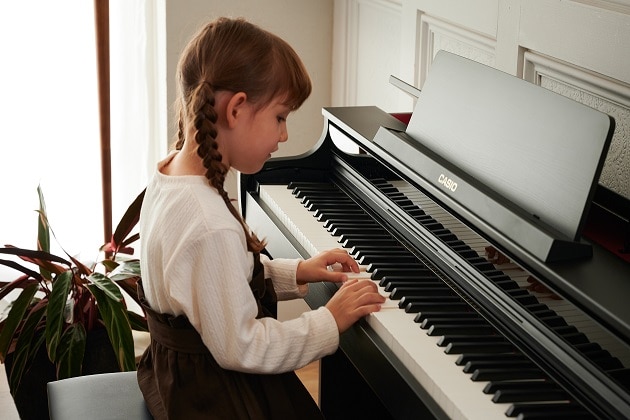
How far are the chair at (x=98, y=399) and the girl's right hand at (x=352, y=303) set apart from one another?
1.46ft

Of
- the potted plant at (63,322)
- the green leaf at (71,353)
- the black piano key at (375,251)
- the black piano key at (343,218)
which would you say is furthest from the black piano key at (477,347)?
the green leaf at (71,353)

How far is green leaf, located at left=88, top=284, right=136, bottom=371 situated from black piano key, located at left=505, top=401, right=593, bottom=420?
1.49m

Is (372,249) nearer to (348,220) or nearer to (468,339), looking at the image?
(348,220)

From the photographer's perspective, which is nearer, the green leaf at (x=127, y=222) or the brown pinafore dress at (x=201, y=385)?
the brown pinafore dress at (x=201, y=385)

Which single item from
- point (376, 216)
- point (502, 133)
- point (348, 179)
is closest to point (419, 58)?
point (348, 179)

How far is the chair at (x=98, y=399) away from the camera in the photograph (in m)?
1.98

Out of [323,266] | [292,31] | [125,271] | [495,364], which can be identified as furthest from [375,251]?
[292,31]

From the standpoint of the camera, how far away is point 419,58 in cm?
298

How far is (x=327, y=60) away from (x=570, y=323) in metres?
2.25

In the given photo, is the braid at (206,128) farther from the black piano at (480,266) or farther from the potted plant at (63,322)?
the potted plant at (63,322)

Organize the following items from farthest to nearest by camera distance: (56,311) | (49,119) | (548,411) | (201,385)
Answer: (49,119)
(56,311)
(201,385)
(548,411)

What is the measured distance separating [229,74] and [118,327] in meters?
1.17

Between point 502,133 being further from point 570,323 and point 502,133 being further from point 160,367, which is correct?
point 160,367

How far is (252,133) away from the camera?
1.83 metres
